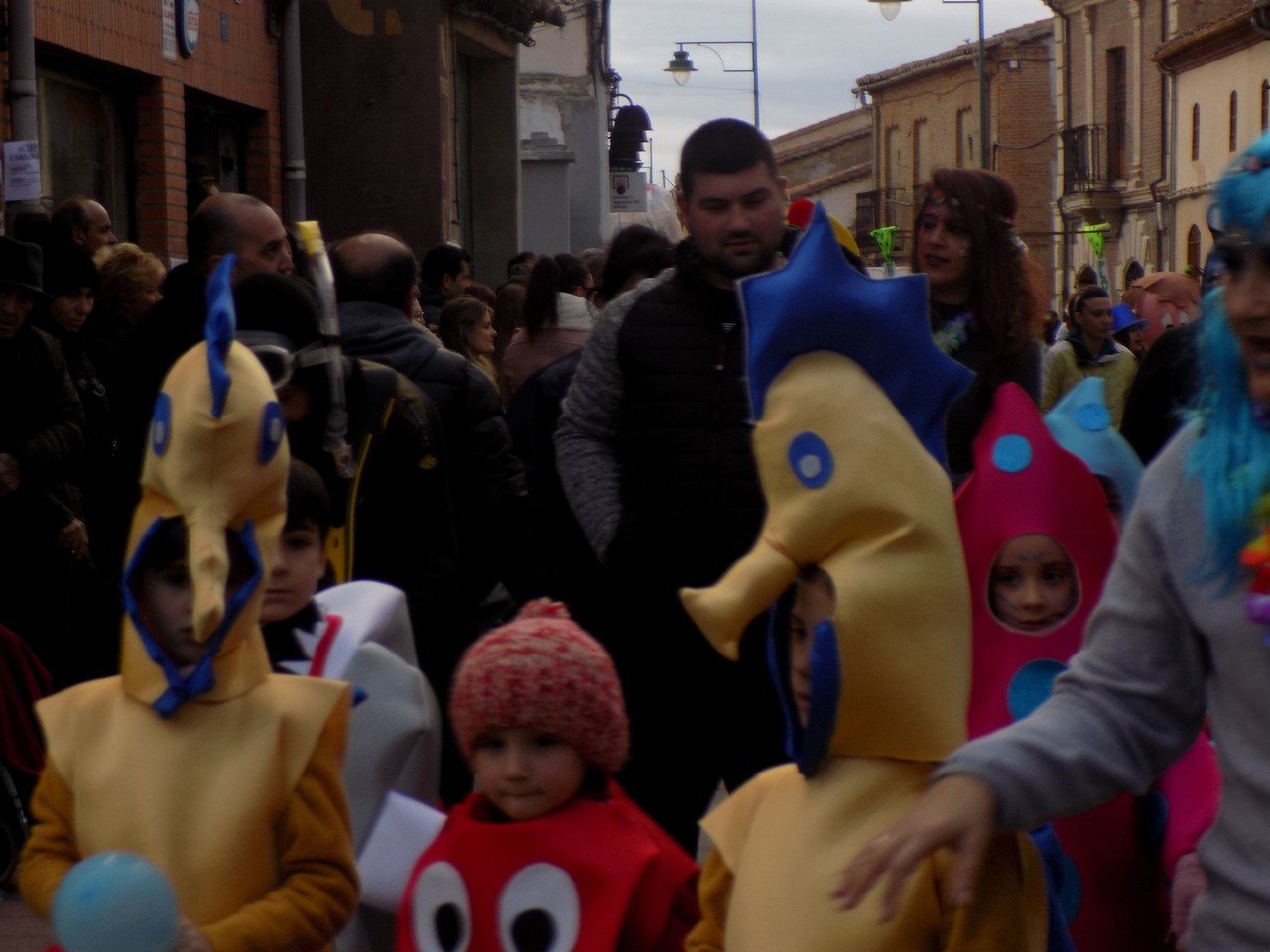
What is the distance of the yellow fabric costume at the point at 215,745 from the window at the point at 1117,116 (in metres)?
45.9

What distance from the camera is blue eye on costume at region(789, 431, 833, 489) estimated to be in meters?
3.03

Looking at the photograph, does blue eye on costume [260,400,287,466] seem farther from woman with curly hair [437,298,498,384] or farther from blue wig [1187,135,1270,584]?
woman with curly hair [437,298,498,384]

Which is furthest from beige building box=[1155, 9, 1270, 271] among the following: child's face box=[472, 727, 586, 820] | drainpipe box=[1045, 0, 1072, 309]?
child's face box=[472, 727, 586, 820]

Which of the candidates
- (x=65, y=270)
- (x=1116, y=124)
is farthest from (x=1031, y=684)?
(x=1116, y=124)

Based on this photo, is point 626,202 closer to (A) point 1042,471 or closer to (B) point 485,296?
(B) point 485,296

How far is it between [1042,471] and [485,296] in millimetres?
7522

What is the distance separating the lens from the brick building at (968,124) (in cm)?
5712

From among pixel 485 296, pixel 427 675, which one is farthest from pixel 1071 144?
pixel 427 675

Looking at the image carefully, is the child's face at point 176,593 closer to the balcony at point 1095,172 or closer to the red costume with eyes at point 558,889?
the red costume with eyes at point 558,889

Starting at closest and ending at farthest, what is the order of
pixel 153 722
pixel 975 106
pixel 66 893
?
→ pixel 66 893
pixel 153 722
pixel 975 106

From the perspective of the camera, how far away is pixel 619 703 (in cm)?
371

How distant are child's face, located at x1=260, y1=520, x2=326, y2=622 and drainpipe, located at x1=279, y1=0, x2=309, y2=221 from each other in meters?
10.3

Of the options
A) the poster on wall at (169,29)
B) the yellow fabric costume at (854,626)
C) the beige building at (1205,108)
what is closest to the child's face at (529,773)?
the yellow fabric costume at (854,626)

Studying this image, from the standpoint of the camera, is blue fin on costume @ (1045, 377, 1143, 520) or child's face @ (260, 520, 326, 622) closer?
child's face @ (260, 520, 326, 622)
